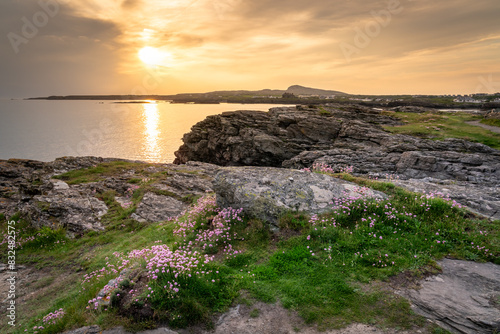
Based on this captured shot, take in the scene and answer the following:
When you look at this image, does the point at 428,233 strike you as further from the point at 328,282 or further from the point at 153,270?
the point at 153,270

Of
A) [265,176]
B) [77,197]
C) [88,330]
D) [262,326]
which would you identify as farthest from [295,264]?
[77,197]

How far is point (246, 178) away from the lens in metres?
11.4

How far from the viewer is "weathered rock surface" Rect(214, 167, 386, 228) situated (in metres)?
9.87

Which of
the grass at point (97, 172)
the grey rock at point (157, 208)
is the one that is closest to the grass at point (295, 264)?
the grey rock at point (157, 208)

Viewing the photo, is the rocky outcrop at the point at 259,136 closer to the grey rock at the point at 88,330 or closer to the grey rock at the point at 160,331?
the grey rock at the point at 160,331

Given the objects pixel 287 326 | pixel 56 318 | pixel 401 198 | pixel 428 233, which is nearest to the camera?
pixel 287 326

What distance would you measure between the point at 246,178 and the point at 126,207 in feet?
44.3

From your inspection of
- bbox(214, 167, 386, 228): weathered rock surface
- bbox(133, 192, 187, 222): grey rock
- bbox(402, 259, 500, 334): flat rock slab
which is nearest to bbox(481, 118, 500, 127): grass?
bbox(214, 167, 386, 228): weathered rock surface

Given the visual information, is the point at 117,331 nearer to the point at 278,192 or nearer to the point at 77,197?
the point at 278,192

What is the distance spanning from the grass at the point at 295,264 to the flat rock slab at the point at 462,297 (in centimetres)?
37

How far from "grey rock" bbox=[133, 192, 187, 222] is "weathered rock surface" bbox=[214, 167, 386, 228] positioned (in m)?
8.53

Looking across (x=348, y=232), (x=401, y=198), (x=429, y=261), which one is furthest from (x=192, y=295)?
(x=401, y=198)

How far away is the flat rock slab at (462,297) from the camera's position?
5227 mm

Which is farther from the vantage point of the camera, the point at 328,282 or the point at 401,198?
the point at 401,198
